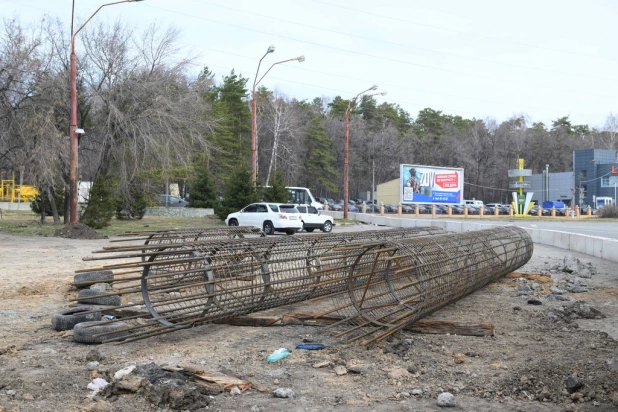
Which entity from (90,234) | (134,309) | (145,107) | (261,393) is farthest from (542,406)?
(145,107)

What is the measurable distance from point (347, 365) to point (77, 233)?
741 inches

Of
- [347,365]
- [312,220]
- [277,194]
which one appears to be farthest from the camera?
[277,194]

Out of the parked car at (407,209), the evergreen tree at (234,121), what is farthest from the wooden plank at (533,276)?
the evergreen tree at (234,121)

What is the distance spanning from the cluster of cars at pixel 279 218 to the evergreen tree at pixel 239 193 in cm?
360

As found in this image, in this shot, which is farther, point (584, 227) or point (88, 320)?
point (584, 227)

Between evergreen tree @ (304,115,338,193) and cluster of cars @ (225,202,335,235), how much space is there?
55386 mm

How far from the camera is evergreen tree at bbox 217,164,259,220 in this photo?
33.7 metres

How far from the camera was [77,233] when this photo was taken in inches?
904

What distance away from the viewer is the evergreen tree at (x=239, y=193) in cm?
3372

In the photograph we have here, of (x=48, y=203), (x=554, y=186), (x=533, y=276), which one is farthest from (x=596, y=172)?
(x=533, y=276)

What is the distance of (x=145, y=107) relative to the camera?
101ft

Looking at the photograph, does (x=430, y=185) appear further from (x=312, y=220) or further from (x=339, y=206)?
(x=312, y=220)

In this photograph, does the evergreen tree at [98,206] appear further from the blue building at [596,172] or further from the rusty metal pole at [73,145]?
the blue building at [596,172]

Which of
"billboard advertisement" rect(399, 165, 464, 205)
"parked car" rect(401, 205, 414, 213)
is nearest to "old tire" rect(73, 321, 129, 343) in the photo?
"billboard advertisement" rect(399, 165, 464, 205)
